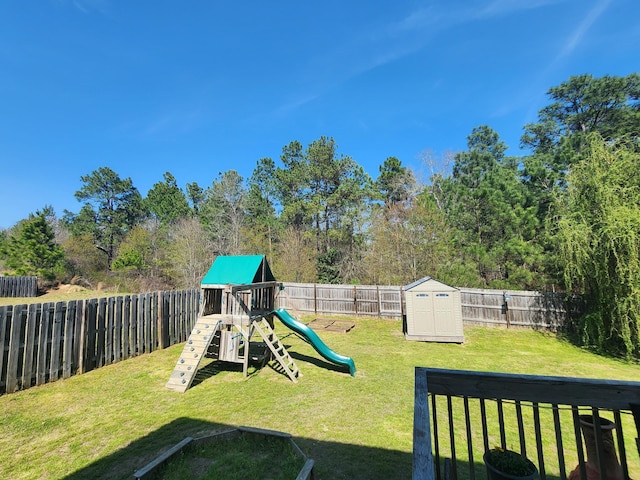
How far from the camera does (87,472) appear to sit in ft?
10.5

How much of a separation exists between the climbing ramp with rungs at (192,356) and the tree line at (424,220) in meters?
10.6

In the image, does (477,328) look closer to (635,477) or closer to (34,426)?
(635,477)

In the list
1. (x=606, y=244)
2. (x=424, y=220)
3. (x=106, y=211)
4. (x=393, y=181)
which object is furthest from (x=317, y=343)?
(x=106, y=211)

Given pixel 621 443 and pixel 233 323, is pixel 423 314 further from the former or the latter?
pixel 621 443

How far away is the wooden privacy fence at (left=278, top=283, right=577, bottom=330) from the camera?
10393mm

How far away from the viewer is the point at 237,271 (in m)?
7.84

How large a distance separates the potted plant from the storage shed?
8321 mm

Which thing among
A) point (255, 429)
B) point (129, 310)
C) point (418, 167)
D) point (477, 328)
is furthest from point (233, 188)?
point (255, 429)

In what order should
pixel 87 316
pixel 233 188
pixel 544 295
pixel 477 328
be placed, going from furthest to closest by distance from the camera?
pixel 233 188
pixel 477 328
pixel 544 295
pixel 87 316

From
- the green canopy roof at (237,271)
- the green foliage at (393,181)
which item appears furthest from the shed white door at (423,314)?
the green foliage at (393,181)

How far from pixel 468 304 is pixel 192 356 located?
10593mm

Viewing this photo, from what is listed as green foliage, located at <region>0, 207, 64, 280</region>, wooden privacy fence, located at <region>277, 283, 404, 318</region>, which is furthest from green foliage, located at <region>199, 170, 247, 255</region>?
wooden privacy fence, located at <region>277, 283, 404, 318</region>

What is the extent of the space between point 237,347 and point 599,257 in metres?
10.3

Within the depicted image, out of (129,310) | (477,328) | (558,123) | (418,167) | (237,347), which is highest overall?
(558,123)
